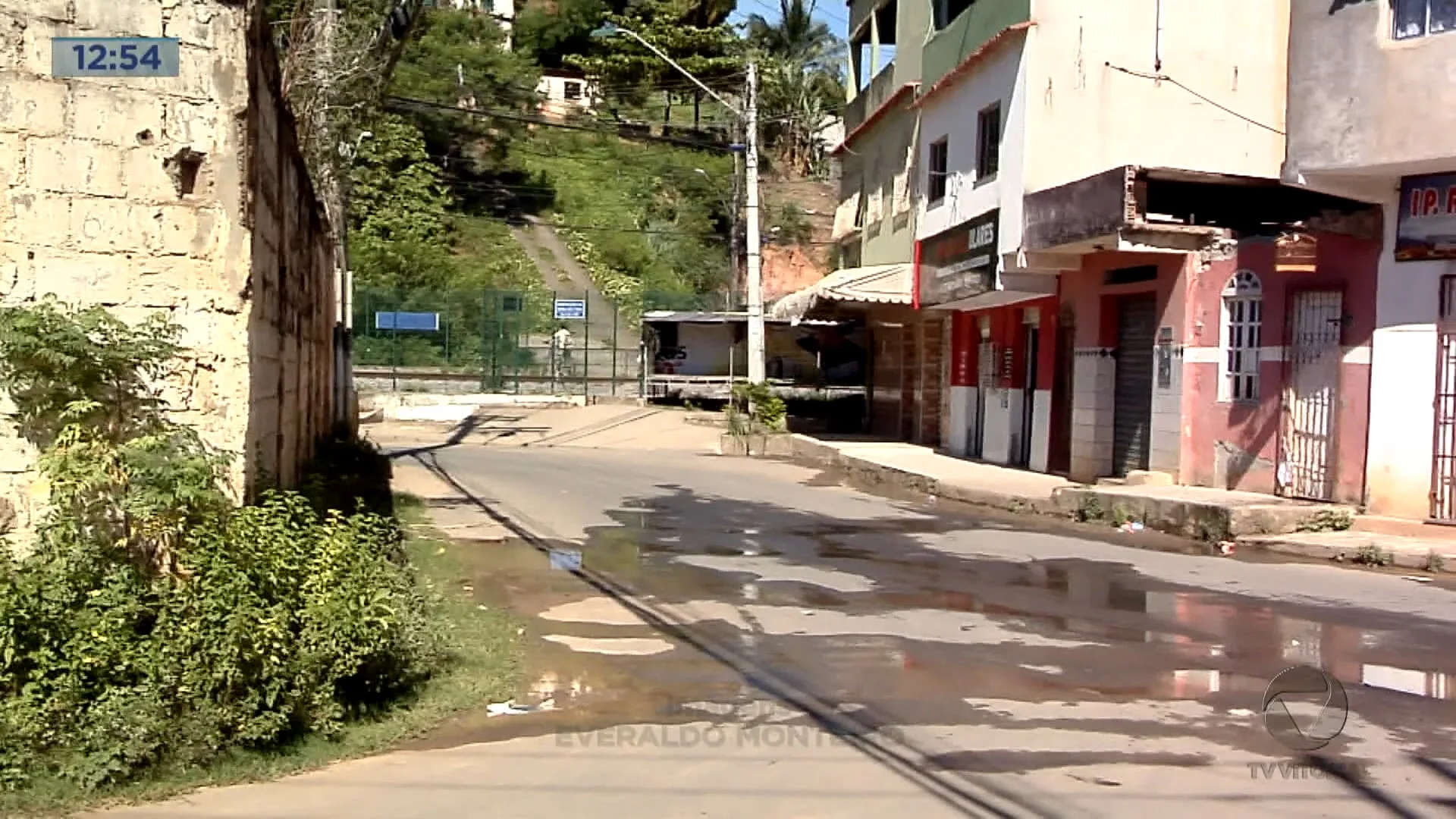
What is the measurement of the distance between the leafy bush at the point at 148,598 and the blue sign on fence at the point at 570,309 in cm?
3560

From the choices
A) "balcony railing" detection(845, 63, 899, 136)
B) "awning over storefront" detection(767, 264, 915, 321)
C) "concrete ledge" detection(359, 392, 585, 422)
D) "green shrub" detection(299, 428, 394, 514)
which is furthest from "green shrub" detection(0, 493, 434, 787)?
"concrete ledge" detection(359, 392, 585, 422)

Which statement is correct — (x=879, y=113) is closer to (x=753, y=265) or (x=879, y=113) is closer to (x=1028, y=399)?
(x=753, y=265)

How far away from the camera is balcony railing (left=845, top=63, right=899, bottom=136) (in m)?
29.4

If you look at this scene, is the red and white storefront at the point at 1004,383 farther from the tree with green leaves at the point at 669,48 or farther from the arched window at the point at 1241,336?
the tree with green leaves at the point at 669,48

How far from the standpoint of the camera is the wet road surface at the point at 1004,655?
6156 mm

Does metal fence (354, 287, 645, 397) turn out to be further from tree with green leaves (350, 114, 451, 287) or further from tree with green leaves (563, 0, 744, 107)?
tree with green leaves (563, 0, 744, 107)

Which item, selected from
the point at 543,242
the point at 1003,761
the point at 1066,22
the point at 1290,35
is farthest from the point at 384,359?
the point at 1003,761

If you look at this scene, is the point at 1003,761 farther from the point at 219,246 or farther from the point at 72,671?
the point at 219,246

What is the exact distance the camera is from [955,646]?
8.79 meters

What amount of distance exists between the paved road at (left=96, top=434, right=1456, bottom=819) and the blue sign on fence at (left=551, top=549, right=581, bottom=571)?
0.42 feet

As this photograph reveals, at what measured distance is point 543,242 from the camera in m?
57.1

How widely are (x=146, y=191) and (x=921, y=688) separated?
4.97 metres

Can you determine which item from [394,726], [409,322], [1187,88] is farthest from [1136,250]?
[409,322]
